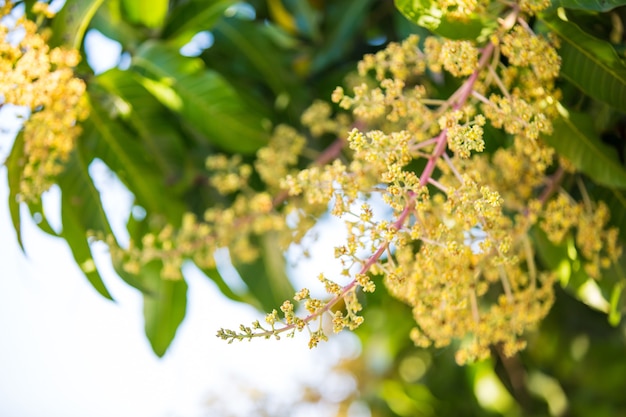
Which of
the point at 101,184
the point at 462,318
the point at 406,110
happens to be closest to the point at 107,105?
the point at 101,184

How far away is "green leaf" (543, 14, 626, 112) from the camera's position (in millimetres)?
940

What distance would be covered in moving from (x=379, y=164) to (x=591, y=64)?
0.34m

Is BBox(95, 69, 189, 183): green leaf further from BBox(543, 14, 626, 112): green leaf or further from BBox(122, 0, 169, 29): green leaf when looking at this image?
BBox(543, 14, 626, 112): green leaf

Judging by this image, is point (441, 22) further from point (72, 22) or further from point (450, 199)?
point (72, 22)

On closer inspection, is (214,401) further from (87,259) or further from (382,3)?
(382,3)

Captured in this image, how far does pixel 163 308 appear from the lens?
4.69ft

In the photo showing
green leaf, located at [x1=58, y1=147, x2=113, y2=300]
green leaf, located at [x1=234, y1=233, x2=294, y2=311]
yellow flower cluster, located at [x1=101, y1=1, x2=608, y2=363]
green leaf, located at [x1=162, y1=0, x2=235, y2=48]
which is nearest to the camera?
yellow flower cluster, located at [x1=101, y1=1, x2=608, y2=363]

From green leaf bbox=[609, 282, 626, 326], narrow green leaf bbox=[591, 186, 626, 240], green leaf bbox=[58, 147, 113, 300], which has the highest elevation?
narrow green leaf bbox=[591, 186, 626, 240]

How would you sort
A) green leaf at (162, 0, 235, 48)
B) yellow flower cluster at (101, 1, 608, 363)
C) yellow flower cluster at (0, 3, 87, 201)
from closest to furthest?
yellow flower cluster at (101, 1, 608, 363)
yellow flower cluster at (0, 3, 87, 201)
green leaf at (162, 0, 235, 48)

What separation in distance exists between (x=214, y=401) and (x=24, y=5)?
4.30 feet

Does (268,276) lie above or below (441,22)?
below

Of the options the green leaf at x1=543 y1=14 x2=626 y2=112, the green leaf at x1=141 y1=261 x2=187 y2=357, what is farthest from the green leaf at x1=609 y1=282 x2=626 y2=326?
the green leaf at x1=141 y1=261 x2=187 y2=357

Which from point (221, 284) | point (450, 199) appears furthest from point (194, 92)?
point (450, 199)

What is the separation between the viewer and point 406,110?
37.4 inches
